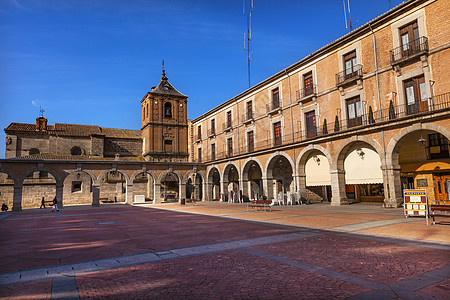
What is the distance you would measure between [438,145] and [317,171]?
793cm

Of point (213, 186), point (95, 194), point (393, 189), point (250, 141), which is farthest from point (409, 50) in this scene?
point (95, 194)

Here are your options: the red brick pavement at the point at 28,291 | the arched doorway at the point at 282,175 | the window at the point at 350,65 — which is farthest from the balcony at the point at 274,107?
the red brick pavement at the point at 28,291

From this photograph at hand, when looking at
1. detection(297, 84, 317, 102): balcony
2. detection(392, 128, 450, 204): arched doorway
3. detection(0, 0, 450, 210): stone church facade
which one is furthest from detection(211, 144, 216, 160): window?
detection(392, 128, 450, 204): arched doorway

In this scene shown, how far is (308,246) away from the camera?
661cm

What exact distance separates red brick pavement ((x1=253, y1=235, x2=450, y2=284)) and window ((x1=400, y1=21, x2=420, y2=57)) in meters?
14.3

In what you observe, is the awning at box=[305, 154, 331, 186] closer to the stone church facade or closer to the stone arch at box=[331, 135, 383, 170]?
the stone church facade


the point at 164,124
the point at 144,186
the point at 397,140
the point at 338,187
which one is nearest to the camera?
the point at 397,140

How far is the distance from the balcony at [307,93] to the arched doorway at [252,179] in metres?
8.99

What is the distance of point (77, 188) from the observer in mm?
35875

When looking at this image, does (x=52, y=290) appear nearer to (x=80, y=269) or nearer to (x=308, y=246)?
(x=80, y=269)

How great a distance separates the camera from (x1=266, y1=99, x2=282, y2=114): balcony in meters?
25.6

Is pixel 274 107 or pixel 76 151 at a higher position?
pixel 274 107

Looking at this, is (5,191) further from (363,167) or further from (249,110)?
(363,167)

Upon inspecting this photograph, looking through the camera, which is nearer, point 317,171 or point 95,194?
point 317,171
